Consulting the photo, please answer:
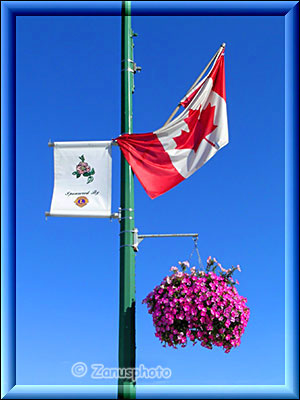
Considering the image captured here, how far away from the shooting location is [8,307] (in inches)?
311

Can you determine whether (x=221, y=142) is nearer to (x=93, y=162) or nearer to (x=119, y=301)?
(x=93, y=162)

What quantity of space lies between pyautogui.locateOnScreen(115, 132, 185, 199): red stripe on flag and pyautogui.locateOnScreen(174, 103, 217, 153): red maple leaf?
278 mm

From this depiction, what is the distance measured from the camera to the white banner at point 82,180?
8.34 metres

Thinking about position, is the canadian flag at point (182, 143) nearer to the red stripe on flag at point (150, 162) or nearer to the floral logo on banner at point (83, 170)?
the red stripe on flag at point (150, 162)

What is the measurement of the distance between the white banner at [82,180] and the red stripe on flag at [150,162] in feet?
0.88

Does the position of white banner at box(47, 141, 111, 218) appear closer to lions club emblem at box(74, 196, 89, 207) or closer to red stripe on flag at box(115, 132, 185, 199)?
lions club emblem at box(74, 196, 89, 207)

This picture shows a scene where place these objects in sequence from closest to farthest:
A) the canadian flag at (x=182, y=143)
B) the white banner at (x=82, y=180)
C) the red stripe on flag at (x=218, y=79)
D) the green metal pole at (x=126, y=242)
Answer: the green metal pole at (x=126, y=242) < the white banner at (x=82, y=180) < the canadian flag at (x=182, y=143) < the red stripe on flag at (x=218, y=79)

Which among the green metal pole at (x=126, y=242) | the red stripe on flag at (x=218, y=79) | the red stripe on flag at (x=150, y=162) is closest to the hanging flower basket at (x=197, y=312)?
the green metal pole at (x=126, y=242)

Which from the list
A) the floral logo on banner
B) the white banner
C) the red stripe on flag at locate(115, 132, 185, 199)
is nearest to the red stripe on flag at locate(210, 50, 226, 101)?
the red stripe on flag at locate(115, 132, 185, 199)

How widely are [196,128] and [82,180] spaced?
5.34 feet

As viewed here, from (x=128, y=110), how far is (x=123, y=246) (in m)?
1.80

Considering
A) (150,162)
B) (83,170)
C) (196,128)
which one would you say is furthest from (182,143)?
(83,170)
